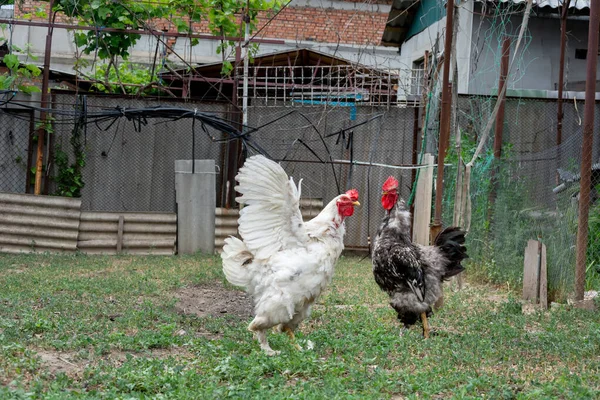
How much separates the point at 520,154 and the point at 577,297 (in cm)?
527

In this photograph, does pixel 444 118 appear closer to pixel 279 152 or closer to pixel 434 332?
pixel 434 332

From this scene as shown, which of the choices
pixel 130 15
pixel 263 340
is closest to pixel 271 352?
pixel 263 340

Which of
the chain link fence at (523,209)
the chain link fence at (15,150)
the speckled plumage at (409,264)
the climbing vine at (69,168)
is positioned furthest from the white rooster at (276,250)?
the chain link fence at (15,150)

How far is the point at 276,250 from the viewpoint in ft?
20.8

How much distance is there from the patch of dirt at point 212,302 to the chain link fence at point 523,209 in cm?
376

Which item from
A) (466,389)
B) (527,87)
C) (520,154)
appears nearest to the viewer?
(466,389)

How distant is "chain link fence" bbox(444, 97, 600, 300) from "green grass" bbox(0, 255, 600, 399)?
81cm

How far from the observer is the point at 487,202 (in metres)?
11.3

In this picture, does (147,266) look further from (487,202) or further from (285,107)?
(487,202)

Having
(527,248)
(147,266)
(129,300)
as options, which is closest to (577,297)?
(527,248)

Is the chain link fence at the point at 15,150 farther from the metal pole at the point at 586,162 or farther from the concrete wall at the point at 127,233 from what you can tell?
the metal pole at the point at 586,162

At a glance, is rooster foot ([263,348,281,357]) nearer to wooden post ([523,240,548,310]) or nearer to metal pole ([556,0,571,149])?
wooden post ([523,240,548,310])

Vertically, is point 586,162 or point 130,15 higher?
point 130,15

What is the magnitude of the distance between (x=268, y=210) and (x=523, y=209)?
5.09 meters
